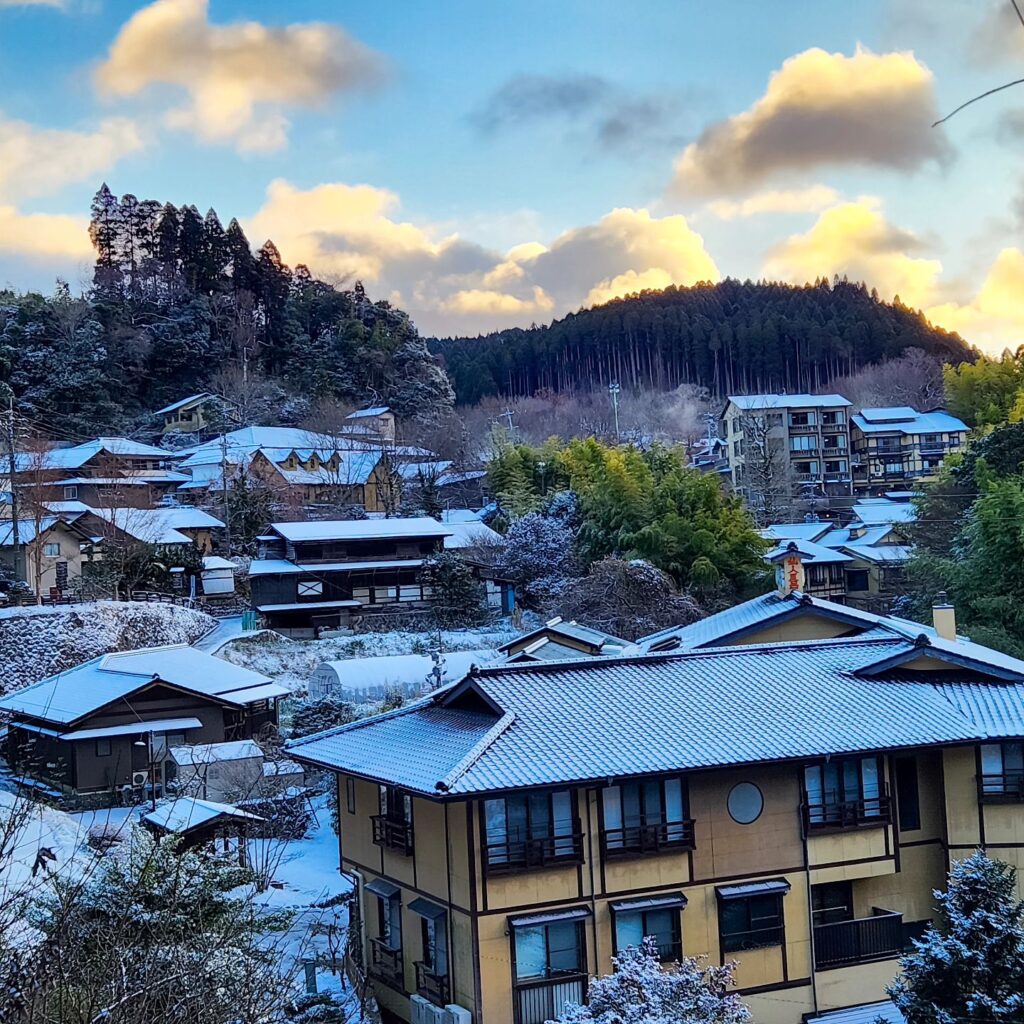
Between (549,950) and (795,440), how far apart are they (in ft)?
169

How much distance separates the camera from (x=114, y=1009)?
16.6 ft

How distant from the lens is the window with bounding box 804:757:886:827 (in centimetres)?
1399

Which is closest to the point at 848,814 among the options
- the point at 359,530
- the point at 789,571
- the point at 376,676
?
the point at 789,571

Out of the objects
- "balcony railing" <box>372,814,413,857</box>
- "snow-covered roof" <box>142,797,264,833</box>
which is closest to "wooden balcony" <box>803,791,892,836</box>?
"balcony railing" <box>372,814,413,857</box>

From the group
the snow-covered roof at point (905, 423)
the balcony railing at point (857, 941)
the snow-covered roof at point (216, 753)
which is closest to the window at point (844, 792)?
the balcony railing at point (857, 941)

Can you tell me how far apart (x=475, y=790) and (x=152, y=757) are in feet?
51.8

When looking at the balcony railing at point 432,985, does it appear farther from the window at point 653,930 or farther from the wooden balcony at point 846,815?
the wooden balcony at point 846,815

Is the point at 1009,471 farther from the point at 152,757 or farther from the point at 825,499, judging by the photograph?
the point at 152,757

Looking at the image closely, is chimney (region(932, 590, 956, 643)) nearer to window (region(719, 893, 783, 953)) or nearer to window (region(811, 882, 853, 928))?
window (region(811, 882, 853, 928))

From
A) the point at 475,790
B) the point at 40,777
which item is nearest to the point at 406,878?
the point at 475,790

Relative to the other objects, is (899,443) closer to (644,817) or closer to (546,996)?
(644,817)

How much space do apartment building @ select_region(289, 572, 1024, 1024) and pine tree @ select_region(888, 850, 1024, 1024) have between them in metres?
3.21

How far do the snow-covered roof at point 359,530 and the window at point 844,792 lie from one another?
79.9 ft

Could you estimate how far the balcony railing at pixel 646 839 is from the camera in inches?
515
